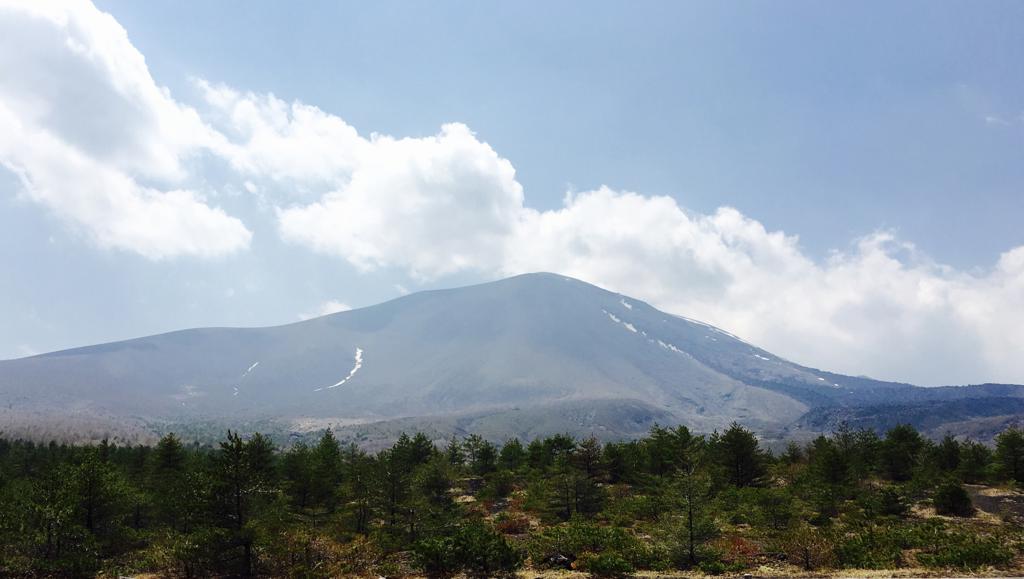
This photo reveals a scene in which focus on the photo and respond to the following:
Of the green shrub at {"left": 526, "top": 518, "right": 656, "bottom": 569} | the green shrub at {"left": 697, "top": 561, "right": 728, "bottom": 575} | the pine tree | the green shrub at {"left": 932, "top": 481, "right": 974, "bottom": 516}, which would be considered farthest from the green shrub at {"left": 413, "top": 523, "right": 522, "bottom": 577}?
the pine tree

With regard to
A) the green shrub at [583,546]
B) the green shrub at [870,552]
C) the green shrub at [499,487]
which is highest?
the green shrub at [870,552]

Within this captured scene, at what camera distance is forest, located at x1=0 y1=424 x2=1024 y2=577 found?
2081 cm

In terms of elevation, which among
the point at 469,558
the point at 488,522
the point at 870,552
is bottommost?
the point at 488,522

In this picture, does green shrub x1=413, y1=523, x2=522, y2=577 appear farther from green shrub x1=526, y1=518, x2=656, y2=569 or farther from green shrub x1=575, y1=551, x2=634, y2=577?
green shrub x1=575, y1=551, x2=634, y2=577

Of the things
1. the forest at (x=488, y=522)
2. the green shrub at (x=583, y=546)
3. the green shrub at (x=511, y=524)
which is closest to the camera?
the forest at (x=488, y=522)

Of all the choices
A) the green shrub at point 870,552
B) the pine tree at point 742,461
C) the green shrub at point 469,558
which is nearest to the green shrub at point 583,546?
the green shrub at point 469,558

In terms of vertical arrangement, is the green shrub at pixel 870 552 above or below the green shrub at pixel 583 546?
above

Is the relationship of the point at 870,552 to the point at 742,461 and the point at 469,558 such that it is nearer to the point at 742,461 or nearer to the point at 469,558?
the point at 469,558

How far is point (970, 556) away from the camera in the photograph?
786 inches

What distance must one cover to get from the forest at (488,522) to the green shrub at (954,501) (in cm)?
9

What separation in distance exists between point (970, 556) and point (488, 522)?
23189 millimetres

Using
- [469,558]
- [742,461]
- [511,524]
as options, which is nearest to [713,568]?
[469,558]

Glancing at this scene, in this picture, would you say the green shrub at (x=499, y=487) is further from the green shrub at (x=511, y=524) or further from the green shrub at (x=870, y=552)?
the green shrub at (x=870, y=552)

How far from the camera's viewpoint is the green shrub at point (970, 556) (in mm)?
19641
